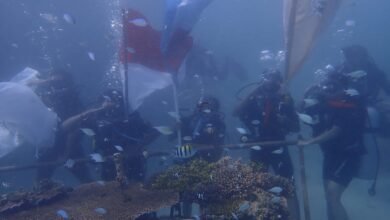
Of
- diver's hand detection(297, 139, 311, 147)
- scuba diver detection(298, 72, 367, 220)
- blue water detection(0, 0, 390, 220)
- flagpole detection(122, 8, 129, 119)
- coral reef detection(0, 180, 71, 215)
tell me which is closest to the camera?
coral reef detection(0, 180, 71, 215)

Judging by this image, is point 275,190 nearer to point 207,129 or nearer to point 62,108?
point 207,129

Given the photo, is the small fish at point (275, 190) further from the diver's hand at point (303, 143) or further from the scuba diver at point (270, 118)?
the scuba diver at point (270, 118)

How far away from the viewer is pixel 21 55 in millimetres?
24812

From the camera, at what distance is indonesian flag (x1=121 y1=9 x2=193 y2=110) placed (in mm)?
7773

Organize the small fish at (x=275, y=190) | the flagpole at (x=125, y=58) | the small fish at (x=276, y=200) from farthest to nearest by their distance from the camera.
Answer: the flagpole at (x=125, y=58)
the small fish at (x=275, y=190)
the small fish at (x=276, y=200)

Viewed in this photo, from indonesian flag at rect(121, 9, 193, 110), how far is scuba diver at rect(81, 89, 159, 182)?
143 cm

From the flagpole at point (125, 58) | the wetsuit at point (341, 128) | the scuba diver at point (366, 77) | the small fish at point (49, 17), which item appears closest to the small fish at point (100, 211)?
the flagpole at point (125, 58)

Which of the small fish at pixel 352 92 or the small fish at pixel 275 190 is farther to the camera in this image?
the small fish at pixel 352 92

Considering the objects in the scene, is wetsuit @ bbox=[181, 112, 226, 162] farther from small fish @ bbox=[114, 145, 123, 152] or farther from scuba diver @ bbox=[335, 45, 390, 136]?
scuba diver @ bbox=[335, 45, 390, 136]

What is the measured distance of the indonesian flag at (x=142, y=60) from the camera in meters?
7.77

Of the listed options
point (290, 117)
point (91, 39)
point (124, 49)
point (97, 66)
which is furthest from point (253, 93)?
point (91, 39)

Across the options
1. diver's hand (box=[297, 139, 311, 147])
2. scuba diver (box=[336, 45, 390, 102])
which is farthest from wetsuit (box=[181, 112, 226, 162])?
scuba diver (box=[336, 45, 390, 102])

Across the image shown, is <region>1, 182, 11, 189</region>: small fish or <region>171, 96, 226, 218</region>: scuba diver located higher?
<region>171, 96, 226, 218</region>: scuba diver

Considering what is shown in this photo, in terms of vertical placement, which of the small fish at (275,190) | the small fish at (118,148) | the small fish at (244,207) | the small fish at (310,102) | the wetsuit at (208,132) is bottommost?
the small fish at (244,207)
